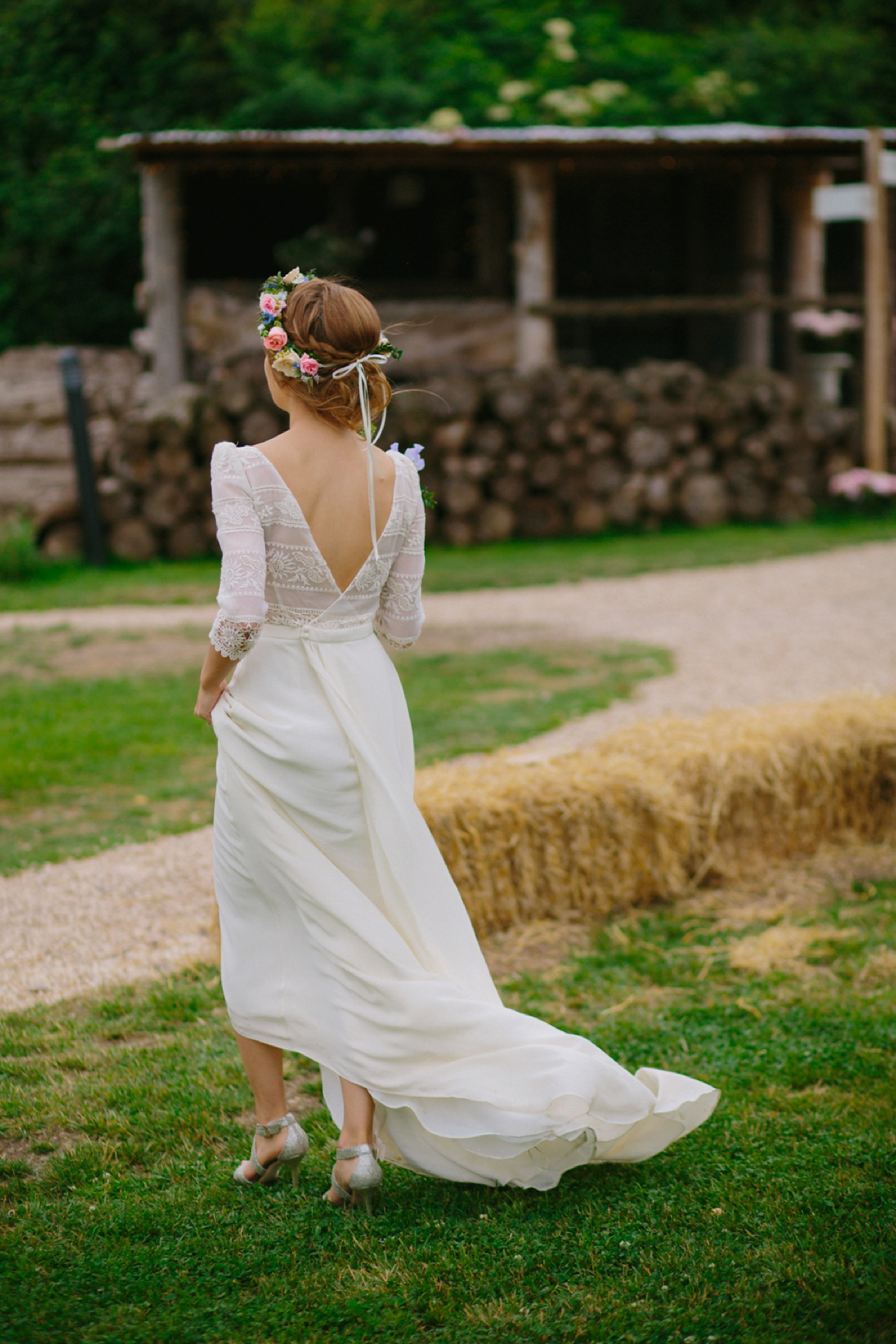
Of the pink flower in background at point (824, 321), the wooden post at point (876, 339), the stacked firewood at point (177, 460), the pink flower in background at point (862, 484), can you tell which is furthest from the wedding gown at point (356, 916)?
the pink flower in background at point (824, 321)

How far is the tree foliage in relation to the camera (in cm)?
1825

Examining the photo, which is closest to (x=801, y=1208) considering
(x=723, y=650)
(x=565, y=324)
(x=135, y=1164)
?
(x=135, y=1164)

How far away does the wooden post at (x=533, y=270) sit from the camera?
14078mm

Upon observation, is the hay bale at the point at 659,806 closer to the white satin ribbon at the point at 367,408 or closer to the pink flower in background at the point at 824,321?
the white satin ribbon at the point at 367,408

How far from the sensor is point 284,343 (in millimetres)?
2760

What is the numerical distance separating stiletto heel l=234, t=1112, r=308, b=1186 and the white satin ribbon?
1229mm

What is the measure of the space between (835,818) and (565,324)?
12766 millimetres

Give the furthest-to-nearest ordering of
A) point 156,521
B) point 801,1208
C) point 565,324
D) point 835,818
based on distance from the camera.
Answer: point 565,324 < point 156,521 < point 835,818 < point 801,1208

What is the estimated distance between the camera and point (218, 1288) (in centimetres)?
250

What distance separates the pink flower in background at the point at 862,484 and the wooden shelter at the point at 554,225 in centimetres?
93

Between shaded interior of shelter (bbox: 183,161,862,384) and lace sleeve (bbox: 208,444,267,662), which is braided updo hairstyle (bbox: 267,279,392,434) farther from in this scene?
shaded interior of shelter (bbox: 183,161,862,384)

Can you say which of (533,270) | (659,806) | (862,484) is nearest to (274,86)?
(533,270)

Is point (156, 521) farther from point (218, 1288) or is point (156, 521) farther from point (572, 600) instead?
point (218, 1288)

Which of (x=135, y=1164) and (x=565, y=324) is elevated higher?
(x=565, y=324)
